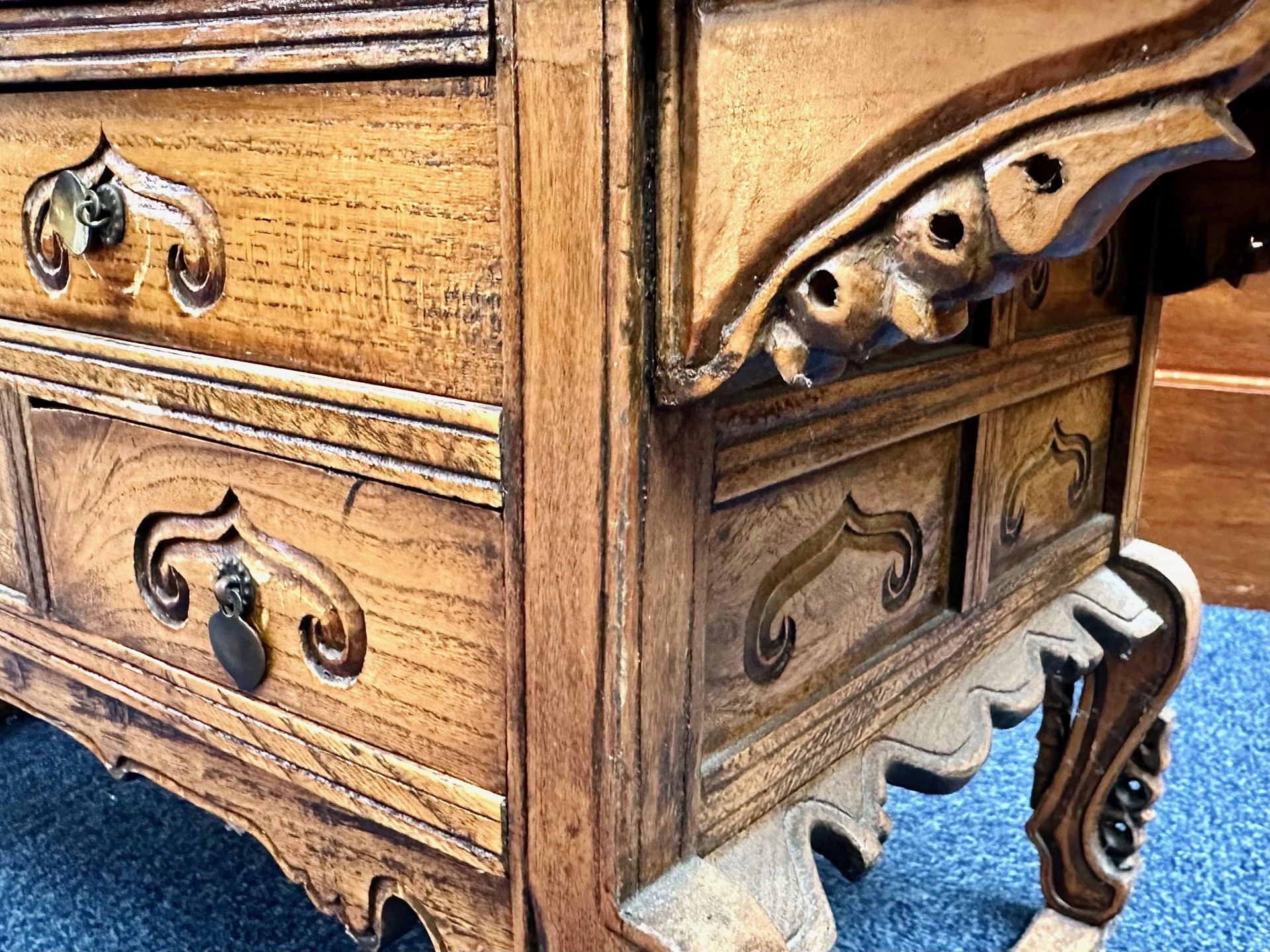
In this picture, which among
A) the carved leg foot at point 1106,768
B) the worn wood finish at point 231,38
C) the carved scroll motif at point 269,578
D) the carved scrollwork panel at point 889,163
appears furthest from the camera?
the carved leg foot at point 1106,768

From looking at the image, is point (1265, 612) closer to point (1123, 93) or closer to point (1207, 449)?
point (1207, 449)

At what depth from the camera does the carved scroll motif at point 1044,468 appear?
28.3 inches

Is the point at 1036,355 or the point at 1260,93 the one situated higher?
the point at 1260,93

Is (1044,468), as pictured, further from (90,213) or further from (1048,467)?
(90,213)

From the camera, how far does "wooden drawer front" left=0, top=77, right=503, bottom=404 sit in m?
0.41

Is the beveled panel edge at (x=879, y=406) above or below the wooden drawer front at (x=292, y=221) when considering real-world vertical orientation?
below

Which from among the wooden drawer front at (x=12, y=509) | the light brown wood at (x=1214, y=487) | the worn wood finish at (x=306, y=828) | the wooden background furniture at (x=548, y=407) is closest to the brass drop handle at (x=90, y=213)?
the wooden background furniture at (x=548, y=407)

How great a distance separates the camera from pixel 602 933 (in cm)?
44

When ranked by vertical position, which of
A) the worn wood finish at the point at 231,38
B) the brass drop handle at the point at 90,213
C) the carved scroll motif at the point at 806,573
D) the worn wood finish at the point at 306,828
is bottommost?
the worn wood finish at the point at 306,828

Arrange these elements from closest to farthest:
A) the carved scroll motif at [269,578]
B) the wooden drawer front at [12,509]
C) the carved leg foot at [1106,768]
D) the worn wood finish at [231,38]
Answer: the worn wood finish at [231,38]
the carved scroll motif at [269,578]
the wooden drawer front at [12,509]
the carved leg foot at [1106,768]

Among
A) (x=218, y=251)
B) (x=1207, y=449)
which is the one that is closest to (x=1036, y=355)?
(x=218, y=251)

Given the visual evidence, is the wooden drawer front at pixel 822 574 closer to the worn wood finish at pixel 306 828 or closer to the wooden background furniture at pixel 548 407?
the wooden background furniture at pixel 548 407

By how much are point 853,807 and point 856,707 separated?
0.17 ft

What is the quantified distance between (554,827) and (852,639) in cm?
21
